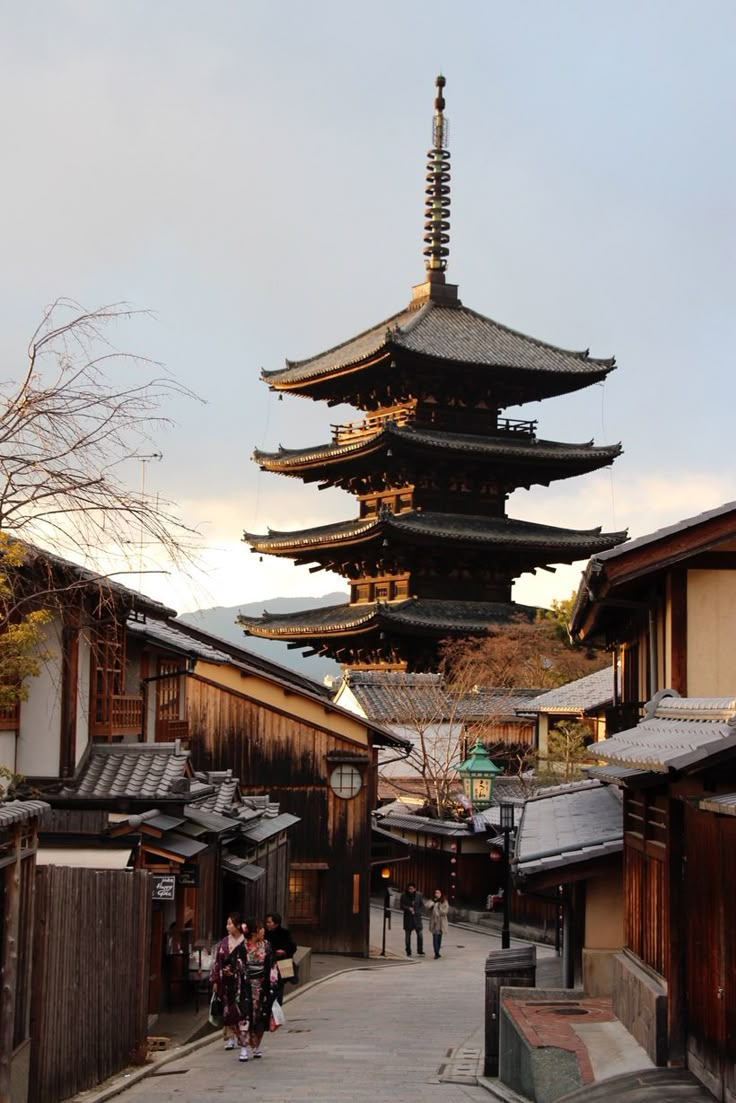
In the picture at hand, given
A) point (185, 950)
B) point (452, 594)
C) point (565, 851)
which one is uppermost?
point (452, 594)

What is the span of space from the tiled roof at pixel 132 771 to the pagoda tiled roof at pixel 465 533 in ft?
94.8

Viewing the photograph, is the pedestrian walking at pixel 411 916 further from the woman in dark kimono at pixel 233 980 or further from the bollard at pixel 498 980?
the woman in dark kimono at pixel 233 980

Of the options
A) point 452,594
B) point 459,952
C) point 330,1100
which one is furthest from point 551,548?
point 330,1100

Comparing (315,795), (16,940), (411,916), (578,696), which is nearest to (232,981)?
(16,940)

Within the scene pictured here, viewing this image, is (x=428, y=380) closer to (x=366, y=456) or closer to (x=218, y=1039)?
(x=366, y=456)

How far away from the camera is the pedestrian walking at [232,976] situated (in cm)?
1481

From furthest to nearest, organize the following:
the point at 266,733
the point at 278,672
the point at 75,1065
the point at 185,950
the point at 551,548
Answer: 1. the point at 551,548
2. the point at 278,672
3. the point at 266,733
4. the point at 185,950
5. the point at 75,1065

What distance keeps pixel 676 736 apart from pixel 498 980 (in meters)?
5.87

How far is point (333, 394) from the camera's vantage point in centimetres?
5481

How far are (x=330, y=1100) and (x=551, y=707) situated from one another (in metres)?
30.1

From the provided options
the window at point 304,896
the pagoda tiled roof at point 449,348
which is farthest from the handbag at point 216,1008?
the pagoda tiled roof at point 449,348

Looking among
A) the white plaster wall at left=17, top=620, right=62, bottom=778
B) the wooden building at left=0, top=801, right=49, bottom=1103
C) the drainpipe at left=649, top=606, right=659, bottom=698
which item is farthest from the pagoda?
the wooden building at left=0, top=801, right=49, bottom=1103

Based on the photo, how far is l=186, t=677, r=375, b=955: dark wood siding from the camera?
3149 centimetres

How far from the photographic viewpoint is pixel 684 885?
11422mm
